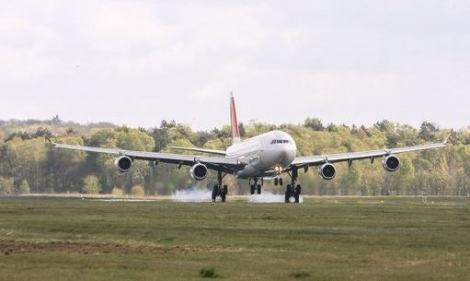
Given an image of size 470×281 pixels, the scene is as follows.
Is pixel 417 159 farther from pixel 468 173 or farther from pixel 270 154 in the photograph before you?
pixel 270 154

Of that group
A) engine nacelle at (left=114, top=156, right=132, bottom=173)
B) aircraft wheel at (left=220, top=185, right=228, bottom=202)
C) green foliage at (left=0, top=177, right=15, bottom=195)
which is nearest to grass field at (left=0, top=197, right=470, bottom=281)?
engine nacelle at (left=114, top=156, right=132, bottom=173)

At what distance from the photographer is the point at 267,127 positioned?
7402 inches

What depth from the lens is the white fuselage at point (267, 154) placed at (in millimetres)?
103375

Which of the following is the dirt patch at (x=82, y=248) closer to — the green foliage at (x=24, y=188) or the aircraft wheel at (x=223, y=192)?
the aircraft wheel at (x=223, y=192)

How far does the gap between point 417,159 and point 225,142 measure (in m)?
37.8

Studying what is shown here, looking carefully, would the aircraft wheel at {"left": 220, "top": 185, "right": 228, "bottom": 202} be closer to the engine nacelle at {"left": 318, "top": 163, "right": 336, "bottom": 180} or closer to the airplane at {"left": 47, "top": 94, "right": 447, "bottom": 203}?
the airplane at {"left": 47, "top": 94, "right": 447, "bottom": 203}

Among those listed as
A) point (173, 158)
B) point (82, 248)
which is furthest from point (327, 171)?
point (82, 248)

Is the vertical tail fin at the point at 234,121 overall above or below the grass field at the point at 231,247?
above

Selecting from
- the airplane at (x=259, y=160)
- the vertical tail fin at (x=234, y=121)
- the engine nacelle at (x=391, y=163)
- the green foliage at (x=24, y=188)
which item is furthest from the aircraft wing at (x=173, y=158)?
the green foliage at (x=24, y=188)

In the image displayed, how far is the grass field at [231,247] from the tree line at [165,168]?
201 feet

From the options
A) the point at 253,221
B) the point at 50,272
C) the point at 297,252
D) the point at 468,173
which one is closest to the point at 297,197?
the point at 253,221

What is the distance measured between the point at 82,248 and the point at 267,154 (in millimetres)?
61515

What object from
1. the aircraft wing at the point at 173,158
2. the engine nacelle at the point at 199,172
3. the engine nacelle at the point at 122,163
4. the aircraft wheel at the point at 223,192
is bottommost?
the aircraft wheel at the point at 223,192

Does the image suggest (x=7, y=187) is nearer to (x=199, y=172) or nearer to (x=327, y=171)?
(x=199, y=172)
